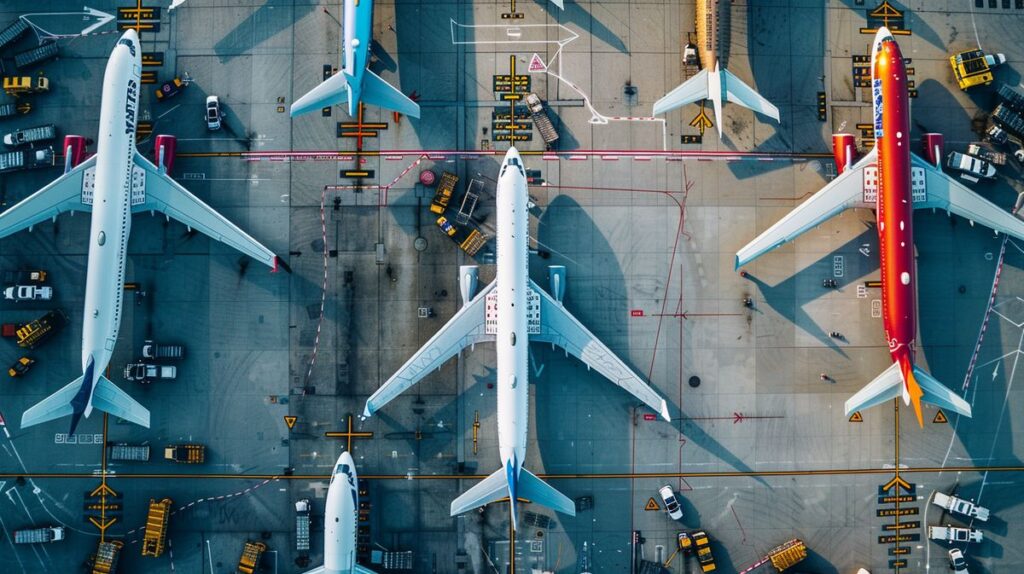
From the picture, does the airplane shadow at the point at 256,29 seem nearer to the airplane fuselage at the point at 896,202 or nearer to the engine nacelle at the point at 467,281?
the engine nacelle at the point at 467,281

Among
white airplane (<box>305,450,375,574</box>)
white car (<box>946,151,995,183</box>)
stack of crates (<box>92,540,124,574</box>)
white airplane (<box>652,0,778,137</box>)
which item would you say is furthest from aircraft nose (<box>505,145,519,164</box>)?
stack of crates (<box>92,540,124,574</box>)

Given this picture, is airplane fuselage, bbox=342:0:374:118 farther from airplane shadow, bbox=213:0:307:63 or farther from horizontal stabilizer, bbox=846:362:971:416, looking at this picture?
horizontal stabilizer, bbox=846:362:971:416

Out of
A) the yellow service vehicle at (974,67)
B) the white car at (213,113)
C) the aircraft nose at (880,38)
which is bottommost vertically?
the white car at (213,113)

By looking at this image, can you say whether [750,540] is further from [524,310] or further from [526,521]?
[524,310]

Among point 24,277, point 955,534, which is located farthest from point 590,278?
point 24,277

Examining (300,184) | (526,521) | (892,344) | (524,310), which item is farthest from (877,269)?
(300,184)

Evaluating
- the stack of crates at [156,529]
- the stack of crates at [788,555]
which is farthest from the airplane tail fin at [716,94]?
the stack of crates at [156,529]
